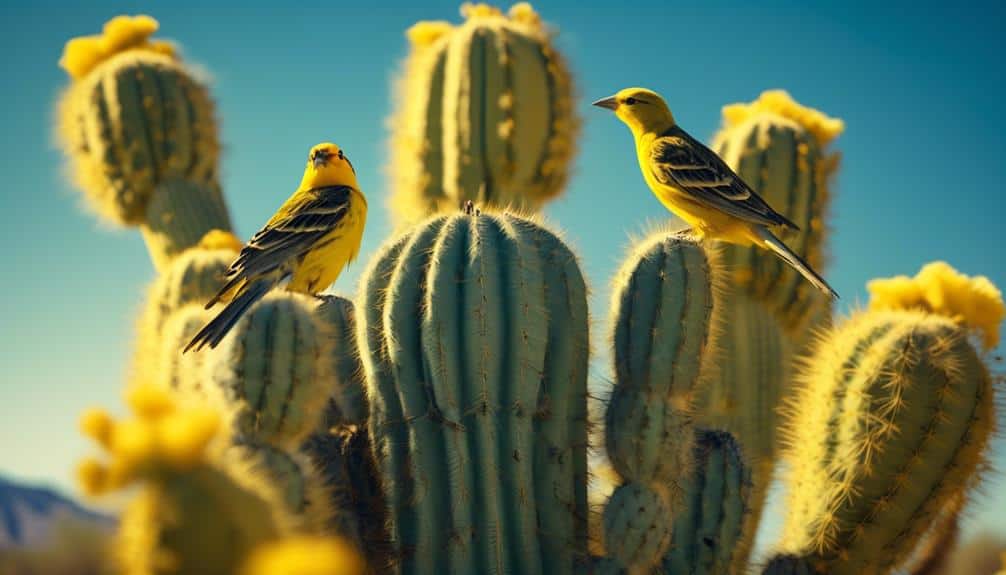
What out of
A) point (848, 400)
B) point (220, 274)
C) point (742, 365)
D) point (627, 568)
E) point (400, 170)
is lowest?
point (627, 568)

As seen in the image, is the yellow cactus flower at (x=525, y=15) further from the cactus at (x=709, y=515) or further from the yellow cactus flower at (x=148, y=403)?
the yellow cactus flower at (x=148, y=403)

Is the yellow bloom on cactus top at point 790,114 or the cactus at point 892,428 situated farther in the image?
the yellow bloom on cactus top at point 790,114

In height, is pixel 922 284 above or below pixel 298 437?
above

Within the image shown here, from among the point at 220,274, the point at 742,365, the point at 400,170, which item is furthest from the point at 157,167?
the point at 742,365

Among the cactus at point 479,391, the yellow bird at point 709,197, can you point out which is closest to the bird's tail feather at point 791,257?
the yellow bird at point 709,197

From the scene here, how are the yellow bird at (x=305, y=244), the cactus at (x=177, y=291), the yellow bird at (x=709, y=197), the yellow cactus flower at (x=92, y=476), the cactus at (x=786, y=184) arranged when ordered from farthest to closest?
the cactus at (x=786, y=184)
the cactus at (x=177, y=291)
the yellow bird at (x=709, y=197)
the yellow bird at (x=305, y=244)
the yellow cactus flower at (x=92, y=476)

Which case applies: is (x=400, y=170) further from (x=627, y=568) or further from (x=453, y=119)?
(x=627, y=568)

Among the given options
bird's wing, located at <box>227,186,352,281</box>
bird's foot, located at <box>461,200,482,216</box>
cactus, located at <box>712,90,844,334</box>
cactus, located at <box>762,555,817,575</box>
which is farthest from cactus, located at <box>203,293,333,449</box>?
cactus, located at <box>712,90,844,334</box>

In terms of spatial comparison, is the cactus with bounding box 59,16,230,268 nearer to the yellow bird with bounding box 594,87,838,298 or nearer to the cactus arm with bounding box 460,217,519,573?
the yellow bird with bounding box 594,87,838,298
